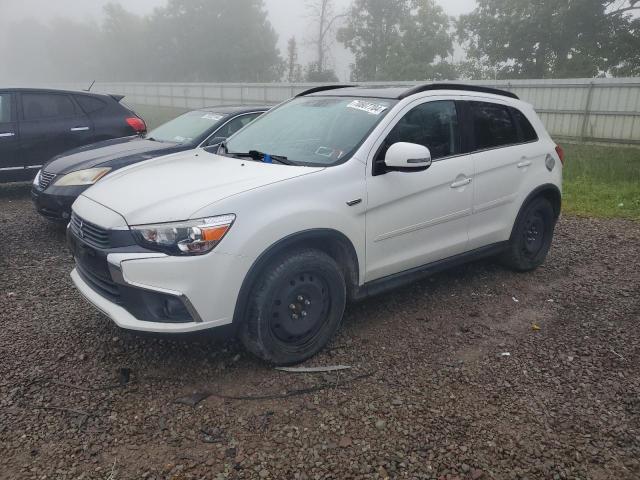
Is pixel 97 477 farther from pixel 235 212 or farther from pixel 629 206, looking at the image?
pixel 629 206

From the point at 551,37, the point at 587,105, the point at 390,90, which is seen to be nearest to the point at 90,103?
the point at 390,90

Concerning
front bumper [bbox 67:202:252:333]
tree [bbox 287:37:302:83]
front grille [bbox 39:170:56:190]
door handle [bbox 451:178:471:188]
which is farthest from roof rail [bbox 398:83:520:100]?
tree [bbox 287:37:302:83]

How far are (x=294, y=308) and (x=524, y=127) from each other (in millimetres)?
2876

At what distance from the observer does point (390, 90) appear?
13.3 ft

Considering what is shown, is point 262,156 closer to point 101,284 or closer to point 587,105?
point 101,284

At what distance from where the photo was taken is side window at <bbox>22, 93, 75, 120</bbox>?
7.55 metres

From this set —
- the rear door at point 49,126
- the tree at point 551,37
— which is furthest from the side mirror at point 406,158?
the tree at point 551,37

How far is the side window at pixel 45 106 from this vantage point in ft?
24.8

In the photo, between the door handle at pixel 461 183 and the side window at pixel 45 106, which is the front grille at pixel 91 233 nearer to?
the door handle at pixel 461 183

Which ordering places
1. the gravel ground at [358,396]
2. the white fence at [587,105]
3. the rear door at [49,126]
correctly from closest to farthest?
1. the gravel ground at [358,396]
2. the rear door at [49,126]
3. the white fence at [587,105]

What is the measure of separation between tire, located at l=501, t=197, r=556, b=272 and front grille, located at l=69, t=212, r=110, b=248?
3388 millimetres

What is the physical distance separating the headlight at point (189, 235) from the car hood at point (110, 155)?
3.17 meters

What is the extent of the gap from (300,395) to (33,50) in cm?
10245

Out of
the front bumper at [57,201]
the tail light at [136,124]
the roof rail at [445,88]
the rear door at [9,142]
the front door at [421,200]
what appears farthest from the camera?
the tail light at [136,124]
